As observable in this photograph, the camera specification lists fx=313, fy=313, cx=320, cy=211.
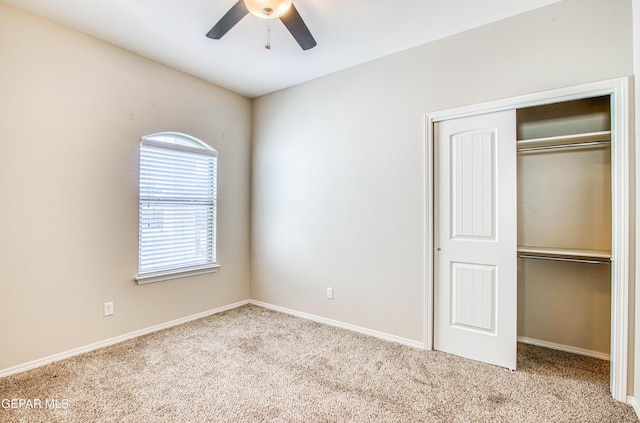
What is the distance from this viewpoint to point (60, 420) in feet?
6.06

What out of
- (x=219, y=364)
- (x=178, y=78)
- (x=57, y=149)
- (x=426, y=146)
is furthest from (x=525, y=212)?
(x=57, y=149)

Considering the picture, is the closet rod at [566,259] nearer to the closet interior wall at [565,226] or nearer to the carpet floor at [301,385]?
the closet interior wall at [565,226]

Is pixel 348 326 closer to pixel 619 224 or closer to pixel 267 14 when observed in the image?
pixel 619 224

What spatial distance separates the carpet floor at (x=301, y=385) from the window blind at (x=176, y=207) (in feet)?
2.85

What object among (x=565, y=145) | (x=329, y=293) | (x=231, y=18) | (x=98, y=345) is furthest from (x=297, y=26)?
(x=98, y=345)

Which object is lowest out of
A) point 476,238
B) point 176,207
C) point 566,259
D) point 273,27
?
point 566,259

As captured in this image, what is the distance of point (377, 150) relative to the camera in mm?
3115

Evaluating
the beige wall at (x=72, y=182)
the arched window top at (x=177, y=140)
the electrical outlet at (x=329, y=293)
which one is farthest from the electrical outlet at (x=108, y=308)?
the electrical outlet at (x=329, y=293)

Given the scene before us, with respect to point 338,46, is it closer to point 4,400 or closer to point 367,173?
point 367,173

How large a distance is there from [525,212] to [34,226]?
4.19 m

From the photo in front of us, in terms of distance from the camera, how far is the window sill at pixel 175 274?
10.2 ft

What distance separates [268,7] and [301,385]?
98.9 inches

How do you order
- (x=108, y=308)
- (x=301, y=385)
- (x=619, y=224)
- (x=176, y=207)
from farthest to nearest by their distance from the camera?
(x=176, y=207)
(x=108, y=308)
(x=301, y=385)
(x=619, y=224)

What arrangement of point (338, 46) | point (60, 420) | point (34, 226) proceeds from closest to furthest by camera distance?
point (60, 420)
point (34, 226)
point (338, 46)
